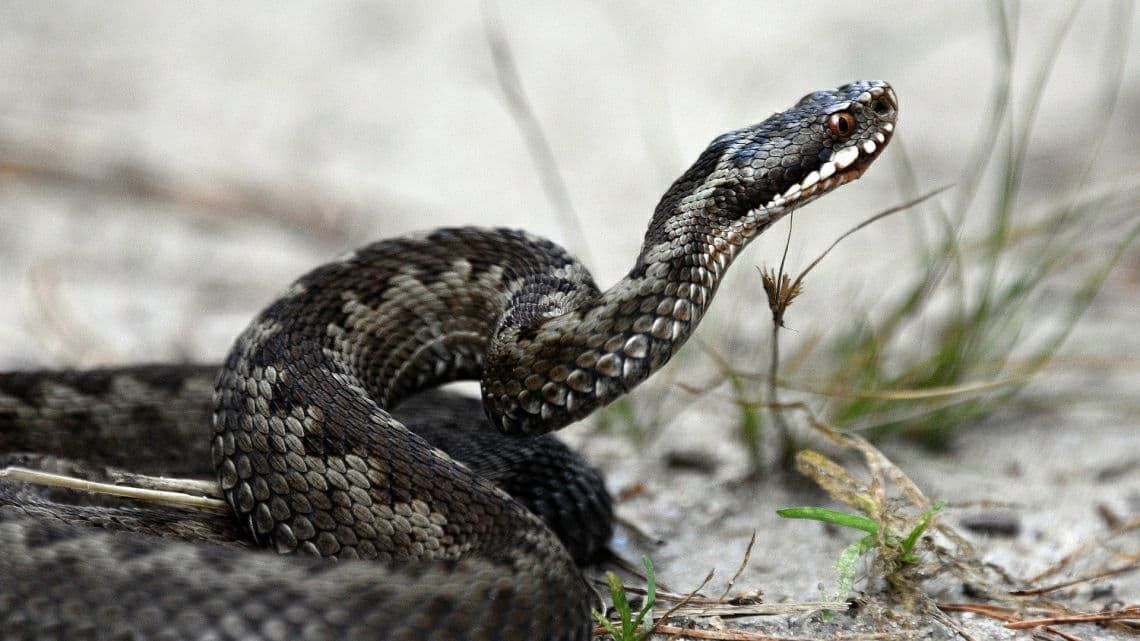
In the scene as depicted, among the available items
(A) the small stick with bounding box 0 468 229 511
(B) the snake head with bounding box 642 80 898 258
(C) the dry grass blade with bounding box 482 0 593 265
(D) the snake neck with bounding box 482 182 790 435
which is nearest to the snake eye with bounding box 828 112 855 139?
(B) the snake head with bounding box 642 80 898 258

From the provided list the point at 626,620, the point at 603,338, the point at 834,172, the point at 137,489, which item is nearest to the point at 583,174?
the point at 834,172

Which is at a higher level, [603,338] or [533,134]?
[533,134]

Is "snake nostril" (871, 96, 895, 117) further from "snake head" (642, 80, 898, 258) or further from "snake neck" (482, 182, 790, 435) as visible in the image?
"snake neck" (482, 182, 790, 435)

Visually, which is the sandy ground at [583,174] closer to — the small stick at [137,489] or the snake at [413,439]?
the snake at [413,439]

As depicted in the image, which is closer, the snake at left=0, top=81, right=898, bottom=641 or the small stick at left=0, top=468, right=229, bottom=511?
the snake at left=0, top=81, right=898, bottom=641

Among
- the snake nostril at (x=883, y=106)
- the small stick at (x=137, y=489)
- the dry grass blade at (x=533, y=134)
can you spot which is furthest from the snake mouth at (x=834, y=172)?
the small stick at (x=137, y=489)

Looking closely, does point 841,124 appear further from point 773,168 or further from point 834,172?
point 773,168
